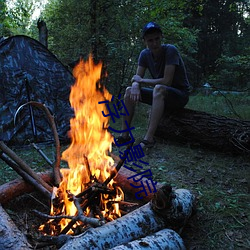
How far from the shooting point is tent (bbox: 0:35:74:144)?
474 centimetres

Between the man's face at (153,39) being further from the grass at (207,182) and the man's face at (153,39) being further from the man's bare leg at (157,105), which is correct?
the grass at (207,182)

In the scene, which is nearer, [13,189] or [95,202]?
[95,202]

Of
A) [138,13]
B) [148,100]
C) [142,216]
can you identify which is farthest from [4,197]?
[138,13]

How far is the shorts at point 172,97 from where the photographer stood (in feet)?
13.3

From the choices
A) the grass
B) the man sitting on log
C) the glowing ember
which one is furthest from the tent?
the glowing ember

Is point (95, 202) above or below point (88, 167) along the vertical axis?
below

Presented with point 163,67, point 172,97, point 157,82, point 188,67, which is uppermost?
point 188,67

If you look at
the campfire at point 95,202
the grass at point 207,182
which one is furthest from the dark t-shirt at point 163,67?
the campfire at point 95,202

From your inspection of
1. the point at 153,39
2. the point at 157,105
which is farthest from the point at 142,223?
the point at 153,39

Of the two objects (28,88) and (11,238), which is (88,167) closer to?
(11,238)

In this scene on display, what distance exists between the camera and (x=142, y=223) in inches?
74.4

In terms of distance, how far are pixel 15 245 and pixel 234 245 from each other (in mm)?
1594

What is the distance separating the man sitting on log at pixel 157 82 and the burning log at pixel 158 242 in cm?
222

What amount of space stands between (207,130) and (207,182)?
1277 mm
